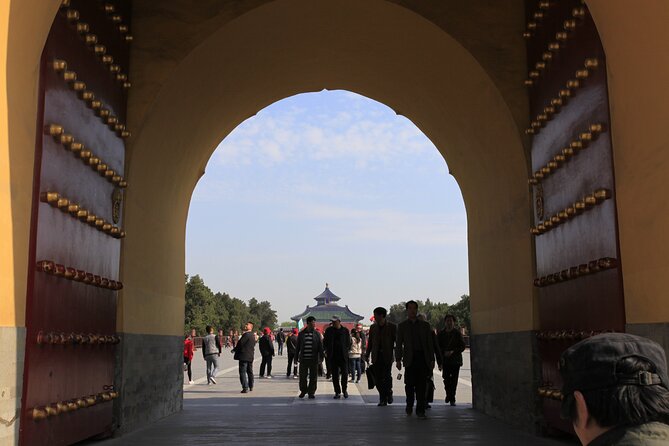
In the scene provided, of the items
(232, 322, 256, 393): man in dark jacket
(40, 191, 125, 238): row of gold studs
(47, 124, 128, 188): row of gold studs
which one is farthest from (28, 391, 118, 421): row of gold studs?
(232, 322, 256, 393): man in dark jacket

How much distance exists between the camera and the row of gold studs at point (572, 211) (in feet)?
17.8

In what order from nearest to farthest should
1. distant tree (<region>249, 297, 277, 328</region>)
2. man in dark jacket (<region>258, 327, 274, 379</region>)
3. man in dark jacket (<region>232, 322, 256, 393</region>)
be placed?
1. man in dark jacket (<region>232, 322, 256, 393</region>)
2. man in dark jacket (<region>258, 327, 274, 379</region>)
3. distant tree (<region>249, 297, 277, 328</region>)

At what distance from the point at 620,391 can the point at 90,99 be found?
19.1 feet

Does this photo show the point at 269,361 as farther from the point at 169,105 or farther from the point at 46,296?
the point at 46,296

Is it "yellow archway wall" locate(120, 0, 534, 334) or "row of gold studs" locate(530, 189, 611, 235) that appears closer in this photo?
"row of gold studs" locate(530, 189, 611, 235)

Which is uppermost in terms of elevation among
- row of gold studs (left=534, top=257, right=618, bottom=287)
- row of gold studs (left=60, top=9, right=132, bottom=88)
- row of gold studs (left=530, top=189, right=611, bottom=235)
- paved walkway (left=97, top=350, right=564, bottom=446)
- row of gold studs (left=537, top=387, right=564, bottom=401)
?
row of gold studs (left=60, top=9, right=132, bottom=88)

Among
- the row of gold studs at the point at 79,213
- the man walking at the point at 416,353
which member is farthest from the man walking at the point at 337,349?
the row of gold studs at the point at 79,213

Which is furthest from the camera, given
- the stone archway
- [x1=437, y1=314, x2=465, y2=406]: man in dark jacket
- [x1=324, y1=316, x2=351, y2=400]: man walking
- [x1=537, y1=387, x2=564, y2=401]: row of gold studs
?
[x1=324, y1=316, x2=351, y2=400]: man walking

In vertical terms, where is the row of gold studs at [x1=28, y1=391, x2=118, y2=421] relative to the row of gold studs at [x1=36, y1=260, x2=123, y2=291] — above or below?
below

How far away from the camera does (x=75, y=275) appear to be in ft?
19.6

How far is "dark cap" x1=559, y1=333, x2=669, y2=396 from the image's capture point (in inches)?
53.5

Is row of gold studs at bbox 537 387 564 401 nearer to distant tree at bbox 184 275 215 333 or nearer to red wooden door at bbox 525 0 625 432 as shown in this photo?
red wooden door at bbox 525 0 625 432

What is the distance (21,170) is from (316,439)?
3918mm

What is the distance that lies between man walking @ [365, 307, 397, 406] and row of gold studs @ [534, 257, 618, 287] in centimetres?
418
